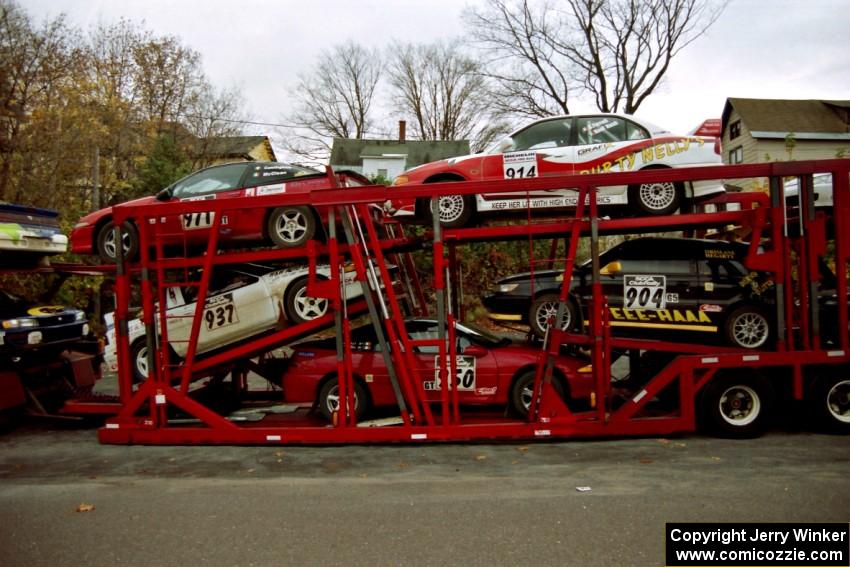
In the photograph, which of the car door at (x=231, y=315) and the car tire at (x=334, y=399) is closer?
the car tire at (x=334, y=399)

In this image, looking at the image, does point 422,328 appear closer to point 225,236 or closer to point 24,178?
point 225,236

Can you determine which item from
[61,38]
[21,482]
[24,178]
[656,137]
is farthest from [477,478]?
[61,38]

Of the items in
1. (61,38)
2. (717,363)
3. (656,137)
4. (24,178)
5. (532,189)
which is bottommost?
(717,363)

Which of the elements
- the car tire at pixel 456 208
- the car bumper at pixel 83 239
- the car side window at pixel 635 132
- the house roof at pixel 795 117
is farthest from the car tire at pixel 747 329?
the house roof at pixel 795 117

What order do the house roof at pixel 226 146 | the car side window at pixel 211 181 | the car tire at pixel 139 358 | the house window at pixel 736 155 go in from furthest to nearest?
the house window at pixel 736 155 < the house roof at pixel 226 146 < the car side window at pixel 211 181 < the car tire at pixel 139 358

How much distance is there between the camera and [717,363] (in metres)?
6.96

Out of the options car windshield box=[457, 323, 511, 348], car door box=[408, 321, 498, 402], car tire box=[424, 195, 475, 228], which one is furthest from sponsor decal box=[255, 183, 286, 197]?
car windshield box=[457, 323, 511, 348]

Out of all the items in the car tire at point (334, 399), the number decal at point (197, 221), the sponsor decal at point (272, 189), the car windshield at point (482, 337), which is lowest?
the car tire at point (334, 399)

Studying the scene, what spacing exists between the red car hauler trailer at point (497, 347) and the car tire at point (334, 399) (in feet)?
0.05

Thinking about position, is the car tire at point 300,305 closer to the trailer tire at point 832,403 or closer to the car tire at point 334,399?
the car tire at point 334,399

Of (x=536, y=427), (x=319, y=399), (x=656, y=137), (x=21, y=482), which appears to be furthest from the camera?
(x=656, y=137)

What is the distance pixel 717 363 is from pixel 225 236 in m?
6.05

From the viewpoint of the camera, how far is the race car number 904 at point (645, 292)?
7469 mm

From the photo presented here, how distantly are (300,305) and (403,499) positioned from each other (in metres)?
3.22
